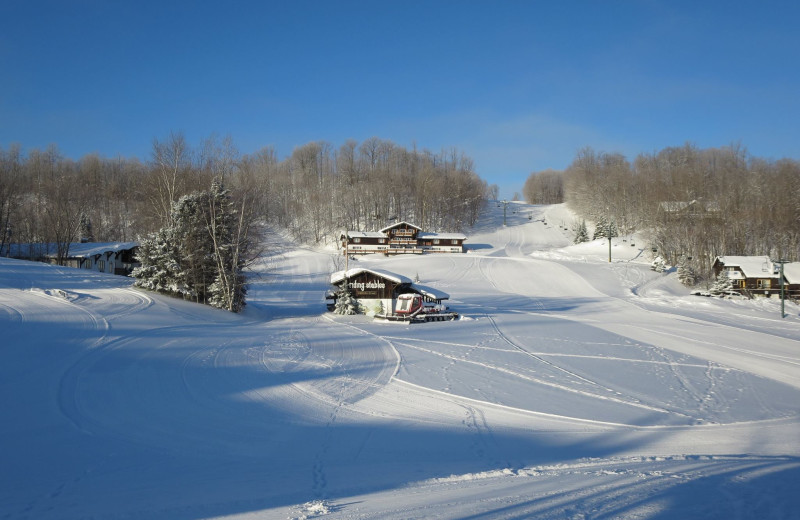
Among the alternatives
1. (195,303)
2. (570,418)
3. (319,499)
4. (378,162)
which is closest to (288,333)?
(195,303)

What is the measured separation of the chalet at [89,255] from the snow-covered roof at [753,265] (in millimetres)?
57524

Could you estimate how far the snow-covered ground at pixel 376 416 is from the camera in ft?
21.3

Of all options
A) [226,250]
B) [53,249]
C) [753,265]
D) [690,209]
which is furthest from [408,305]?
[690,209]

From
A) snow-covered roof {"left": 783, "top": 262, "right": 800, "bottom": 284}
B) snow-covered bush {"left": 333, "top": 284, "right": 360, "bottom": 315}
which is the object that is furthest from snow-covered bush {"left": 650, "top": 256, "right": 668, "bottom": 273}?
snow-covered bush {"left": 333, "top": 284, "right": 360, "bottom": 315}

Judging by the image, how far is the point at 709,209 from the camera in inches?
2404

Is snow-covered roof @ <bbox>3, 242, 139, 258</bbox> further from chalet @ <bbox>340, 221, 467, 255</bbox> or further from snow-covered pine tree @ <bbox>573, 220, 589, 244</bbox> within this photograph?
snow-covered pine tree @ <bbox>573, 220, 589, 244</bbox>

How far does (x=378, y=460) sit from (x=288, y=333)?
50.7 feet

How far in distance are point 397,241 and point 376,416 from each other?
5853cm

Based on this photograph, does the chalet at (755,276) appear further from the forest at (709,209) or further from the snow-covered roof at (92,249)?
the snow-covered roof at (92,249)

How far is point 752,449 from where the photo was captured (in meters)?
9.65

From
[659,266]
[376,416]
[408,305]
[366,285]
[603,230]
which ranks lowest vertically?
[376,416]

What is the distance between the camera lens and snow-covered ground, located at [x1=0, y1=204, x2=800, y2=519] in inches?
256

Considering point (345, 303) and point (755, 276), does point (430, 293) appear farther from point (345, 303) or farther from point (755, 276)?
point (755, 276)

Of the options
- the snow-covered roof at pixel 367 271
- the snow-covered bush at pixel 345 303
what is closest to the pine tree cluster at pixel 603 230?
the snow-covered roof at pixel 367 271
